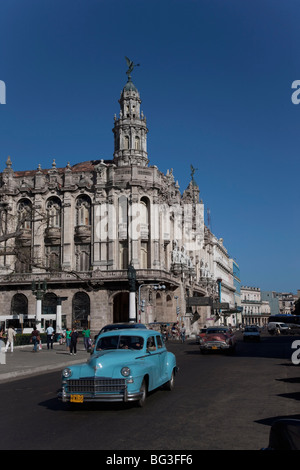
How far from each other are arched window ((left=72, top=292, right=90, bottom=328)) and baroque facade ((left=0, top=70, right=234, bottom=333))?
113mm

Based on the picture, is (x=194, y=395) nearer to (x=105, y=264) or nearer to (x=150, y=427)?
(x=150, y=427)

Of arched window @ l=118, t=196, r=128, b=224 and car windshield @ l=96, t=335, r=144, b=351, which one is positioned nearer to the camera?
car windshield @ l=96, t=335, r=144, b=351

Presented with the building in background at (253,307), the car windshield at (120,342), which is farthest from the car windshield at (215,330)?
the building in background at (253,307)

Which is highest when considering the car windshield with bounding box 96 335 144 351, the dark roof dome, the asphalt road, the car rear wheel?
the dark roof dome

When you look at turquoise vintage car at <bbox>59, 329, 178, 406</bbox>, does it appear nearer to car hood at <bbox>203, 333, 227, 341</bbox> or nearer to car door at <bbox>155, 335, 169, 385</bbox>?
car door at <bbox>155, 335, 169, 385</bbox>

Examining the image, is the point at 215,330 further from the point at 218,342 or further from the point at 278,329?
the point at 278,329

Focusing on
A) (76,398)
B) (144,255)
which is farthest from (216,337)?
(144,255)

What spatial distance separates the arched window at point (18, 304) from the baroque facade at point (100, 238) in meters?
0.12

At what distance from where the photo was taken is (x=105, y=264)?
5266 centimetres

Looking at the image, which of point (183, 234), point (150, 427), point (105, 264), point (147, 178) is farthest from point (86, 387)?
point (183, 234)

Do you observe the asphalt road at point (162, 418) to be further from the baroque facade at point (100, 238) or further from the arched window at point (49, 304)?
the arched window at point (49, 304)

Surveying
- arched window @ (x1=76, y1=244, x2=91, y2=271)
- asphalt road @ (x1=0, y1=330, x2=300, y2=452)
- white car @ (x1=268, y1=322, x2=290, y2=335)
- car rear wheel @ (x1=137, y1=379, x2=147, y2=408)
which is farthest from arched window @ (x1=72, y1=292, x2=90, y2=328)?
car rear wheel @ (x1=137, y1=379, x2=147, y2=408)

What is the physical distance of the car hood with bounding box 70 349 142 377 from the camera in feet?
31.1
